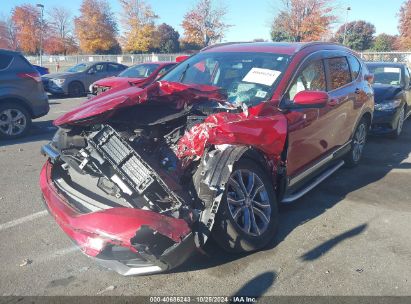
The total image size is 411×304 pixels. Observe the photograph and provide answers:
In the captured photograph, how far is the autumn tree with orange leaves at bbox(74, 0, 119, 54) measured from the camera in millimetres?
51688

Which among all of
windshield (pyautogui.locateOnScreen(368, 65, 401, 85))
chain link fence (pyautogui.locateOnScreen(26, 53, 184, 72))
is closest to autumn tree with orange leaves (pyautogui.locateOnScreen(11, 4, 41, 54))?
chain link fence (pyautogui.locateOnScreen(26, 53, 184, 72))

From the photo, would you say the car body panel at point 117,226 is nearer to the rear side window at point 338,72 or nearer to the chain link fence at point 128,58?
the rear side window at point 338,72

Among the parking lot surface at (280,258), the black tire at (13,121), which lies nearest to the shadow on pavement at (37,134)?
the black tire at (13,121)

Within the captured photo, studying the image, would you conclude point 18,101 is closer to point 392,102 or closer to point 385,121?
point 385,121

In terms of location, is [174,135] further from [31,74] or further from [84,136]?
[31,74]

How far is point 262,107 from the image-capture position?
3.47 metres

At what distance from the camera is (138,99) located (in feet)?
10.9

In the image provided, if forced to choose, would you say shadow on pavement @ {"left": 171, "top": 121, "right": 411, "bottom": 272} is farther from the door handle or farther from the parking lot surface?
the door handle

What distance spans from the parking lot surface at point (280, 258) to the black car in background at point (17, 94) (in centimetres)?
356

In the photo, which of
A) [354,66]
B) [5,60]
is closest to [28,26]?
[5,60]

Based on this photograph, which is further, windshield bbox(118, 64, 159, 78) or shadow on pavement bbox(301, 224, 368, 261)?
windshield bbox(118, 64, 159, 78)

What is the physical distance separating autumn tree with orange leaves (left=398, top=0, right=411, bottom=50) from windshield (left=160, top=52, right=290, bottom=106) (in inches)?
1776

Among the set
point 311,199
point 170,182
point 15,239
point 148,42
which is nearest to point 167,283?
point 170,182

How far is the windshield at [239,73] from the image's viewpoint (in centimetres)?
393
